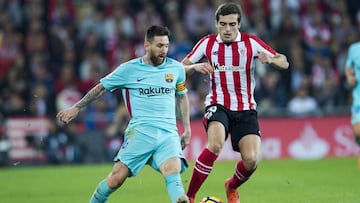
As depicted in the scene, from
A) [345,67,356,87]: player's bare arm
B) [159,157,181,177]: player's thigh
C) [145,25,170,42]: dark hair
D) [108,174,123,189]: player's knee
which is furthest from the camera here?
[345,67,356,87]: player's bare arm

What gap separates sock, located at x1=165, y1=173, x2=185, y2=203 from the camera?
812 centimetres

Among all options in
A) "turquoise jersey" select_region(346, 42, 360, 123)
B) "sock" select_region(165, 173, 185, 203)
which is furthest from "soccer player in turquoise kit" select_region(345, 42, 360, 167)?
"sock" select_region(165, 173, 185, 203)

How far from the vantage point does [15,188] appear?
13055 mm

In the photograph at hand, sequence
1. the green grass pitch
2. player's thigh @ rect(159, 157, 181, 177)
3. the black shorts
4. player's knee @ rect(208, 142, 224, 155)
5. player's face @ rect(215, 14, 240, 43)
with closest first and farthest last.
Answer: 1. player's thigh @ rect(159, 157, 181, 177)
2. player's knee @ rect(208, 142, 224, 155)
3. player's face @ rect(215, 14, 240, 43)
4. the black shorts
5. the green grass pitch

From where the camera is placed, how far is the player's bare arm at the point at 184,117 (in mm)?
8898

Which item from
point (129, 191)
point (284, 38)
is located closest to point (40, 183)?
point (129, 191)

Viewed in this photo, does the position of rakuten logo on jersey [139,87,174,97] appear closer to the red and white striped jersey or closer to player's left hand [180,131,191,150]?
player's left hand [180,131,191,150]

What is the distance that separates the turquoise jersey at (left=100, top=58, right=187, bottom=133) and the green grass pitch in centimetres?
130

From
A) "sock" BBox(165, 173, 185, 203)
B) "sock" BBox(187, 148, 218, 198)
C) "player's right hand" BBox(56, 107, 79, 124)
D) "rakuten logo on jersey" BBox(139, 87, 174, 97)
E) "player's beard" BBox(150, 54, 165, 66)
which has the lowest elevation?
"sock" BBox(187, 148, 218, 198)

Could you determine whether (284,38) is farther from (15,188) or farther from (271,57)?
(271,57)

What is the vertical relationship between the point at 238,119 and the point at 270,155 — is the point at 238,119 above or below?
above

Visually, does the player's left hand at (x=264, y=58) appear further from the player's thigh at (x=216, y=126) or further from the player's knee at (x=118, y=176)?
the player's knee at (x=118, y=176)

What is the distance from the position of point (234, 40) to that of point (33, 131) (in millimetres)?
9319

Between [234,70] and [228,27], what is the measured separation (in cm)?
52
